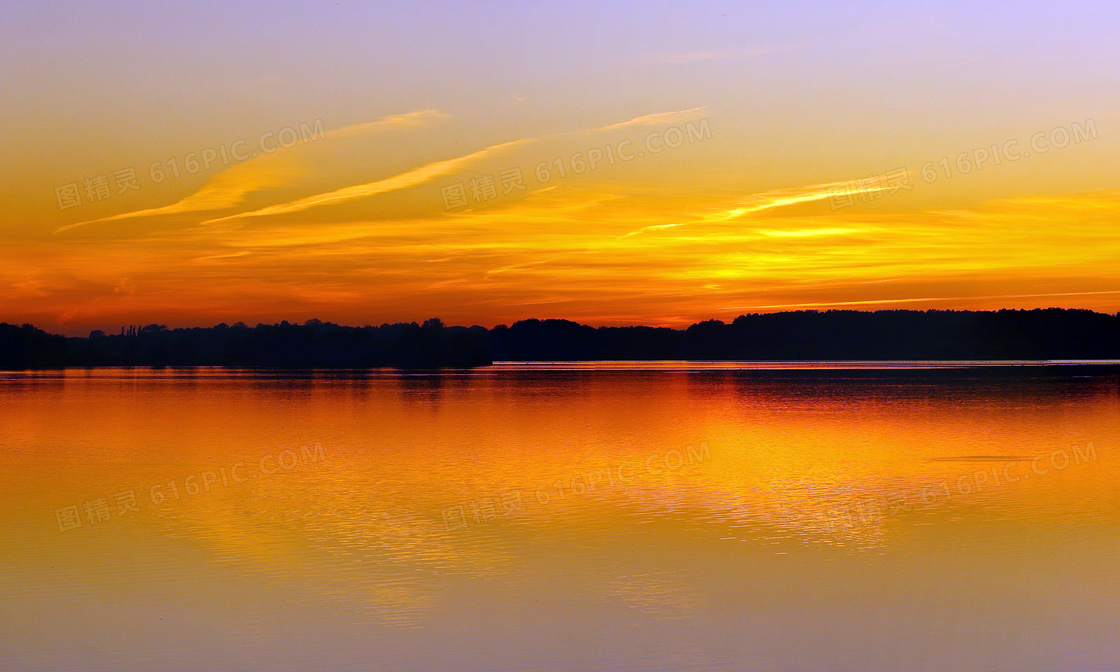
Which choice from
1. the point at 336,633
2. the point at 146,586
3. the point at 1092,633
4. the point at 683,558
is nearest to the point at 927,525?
the point at 683,558

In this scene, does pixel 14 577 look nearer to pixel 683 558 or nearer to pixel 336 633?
pixel 336 633

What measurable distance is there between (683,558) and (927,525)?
13.5 ft
